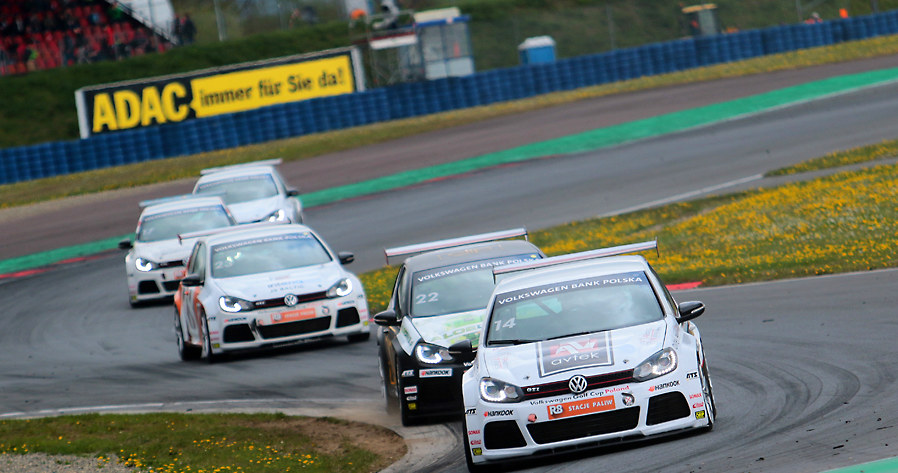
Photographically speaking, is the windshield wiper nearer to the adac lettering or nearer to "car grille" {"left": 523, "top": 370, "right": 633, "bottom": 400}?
"car grille" {"left": 523, "top": 370, "right": 633, "bottom": 400}

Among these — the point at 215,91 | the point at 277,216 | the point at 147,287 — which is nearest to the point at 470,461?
the point at 147,287

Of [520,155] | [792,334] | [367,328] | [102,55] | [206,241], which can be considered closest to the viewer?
[792,334]

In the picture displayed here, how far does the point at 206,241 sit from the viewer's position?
16.3 metres

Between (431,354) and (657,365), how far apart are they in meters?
2.90

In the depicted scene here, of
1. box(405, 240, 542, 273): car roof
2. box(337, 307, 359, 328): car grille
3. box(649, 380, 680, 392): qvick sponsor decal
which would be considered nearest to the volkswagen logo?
box(649, 380, 680, 392): qvick sponsor decal

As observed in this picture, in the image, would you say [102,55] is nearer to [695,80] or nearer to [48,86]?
[48,86]

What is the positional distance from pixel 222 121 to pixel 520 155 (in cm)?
1110

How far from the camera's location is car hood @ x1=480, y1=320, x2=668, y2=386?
7953mm

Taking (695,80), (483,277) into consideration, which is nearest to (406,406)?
(483,277)

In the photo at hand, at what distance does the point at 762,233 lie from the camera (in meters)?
18.5

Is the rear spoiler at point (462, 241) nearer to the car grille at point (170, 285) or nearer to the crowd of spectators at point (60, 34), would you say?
the car grille at point (170, 285)

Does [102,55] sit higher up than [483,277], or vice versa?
[102,55]

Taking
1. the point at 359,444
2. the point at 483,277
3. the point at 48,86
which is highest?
the point at 48,86

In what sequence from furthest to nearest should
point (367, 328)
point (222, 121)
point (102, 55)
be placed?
point (102, 55)
point (222, 121)
point (367, 328)
